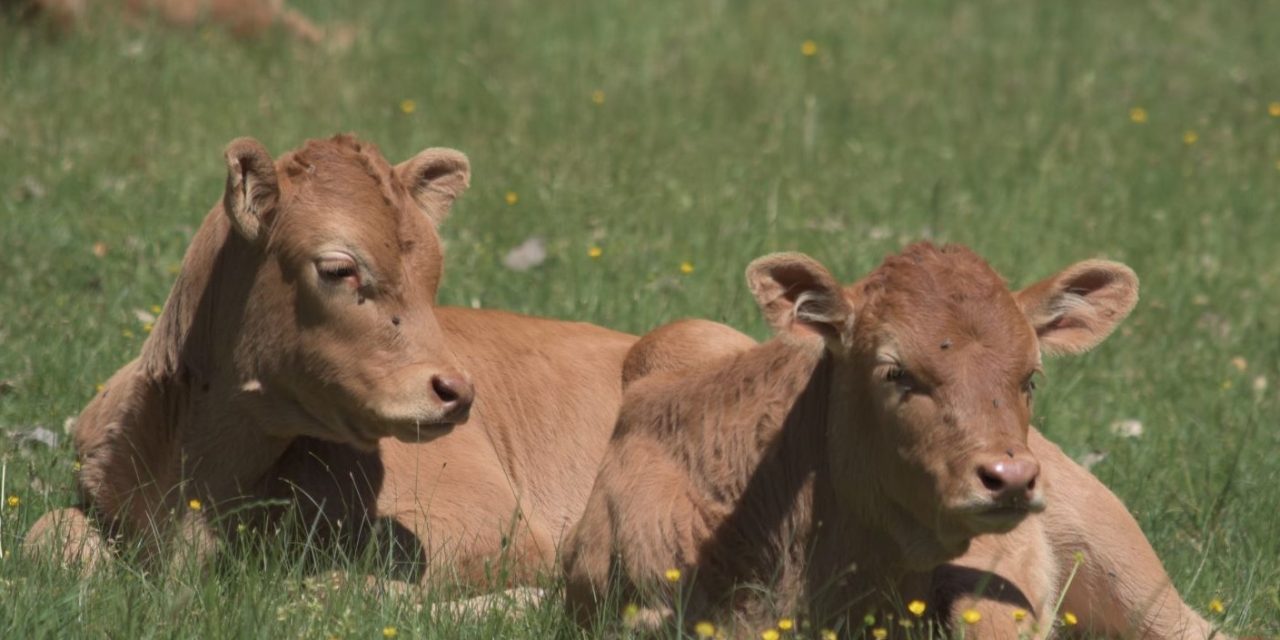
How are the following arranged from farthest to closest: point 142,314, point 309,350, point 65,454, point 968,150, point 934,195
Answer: point 968,150 < point 934,195 < point 142,314 < point 65,454 < point 309,350

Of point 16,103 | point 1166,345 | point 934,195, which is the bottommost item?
point 1166,345

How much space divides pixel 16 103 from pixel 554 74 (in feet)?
11.3

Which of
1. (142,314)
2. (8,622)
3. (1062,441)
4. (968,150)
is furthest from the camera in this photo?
(968,150)

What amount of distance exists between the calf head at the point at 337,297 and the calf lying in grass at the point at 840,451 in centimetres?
71

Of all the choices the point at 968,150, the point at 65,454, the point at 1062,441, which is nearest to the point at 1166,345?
the point at 1062,441

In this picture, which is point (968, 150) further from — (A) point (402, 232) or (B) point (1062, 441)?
(A) point (402, 232)

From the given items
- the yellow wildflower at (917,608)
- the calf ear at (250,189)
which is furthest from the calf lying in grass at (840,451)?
the calf ear at (250,189)

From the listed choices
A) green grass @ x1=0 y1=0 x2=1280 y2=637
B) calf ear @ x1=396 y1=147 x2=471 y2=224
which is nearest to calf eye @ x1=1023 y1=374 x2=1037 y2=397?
green grass @ x1=0 y1=0 x2=1280 y2=637

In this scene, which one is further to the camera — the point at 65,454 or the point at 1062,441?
the point at 1062,441

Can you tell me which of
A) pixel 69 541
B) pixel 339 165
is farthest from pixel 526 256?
pixel 69 541

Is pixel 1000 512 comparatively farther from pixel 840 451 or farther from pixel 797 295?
pixel 797 295

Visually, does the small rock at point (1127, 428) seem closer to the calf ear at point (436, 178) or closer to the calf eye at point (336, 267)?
the calf ear at point (436, 178)

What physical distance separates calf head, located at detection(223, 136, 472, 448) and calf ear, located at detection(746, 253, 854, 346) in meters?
1.08

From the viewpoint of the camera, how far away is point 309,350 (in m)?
6.05
